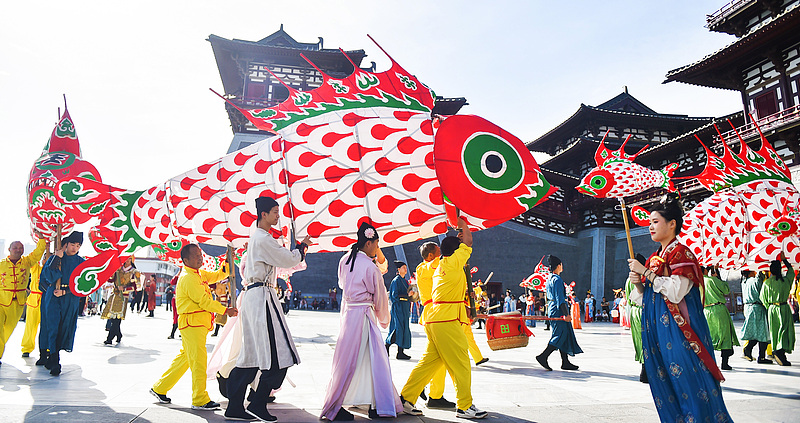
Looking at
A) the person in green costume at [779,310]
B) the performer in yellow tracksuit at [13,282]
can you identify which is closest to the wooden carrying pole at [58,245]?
the performer in yellow tracksuit at [13,282]

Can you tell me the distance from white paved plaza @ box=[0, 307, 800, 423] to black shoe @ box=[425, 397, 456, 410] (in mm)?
112

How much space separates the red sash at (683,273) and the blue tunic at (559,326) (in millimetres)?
3327

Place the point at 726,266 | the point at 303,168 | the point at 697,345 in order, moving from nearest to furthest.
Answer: the point at 697,345 → the point at 303,168 → the point at 726,266

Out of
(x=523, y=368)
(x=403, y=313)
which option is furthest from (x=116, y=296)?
(x=523, y=368)

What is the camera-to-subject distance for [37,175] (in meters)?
4.81

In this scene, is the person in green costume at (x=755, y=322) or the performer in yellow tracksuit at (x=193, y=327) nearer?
the performer in yellow tracksuit at (x=193, y=327)

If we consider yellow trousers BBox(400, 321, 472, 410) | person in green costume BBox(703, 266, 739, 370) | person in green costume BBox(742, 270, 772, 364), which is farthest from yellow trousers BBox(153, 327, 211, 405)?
person in green costume BBox(742, 270, 772, 364)

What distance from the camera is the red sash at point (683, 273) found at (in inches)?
107

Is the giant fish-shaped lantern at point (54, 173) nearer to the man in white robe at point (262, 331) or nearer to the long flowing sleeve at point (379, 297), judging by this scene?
the man in white robe at point (262, 331)

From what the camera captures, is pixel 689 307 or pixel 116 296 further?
pixel 116 296

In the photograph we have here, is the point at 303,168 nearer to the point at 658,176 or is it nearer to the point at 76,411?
the point at 76,411

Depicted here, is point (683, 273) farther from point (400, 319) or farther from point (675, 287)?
point (400, 319)

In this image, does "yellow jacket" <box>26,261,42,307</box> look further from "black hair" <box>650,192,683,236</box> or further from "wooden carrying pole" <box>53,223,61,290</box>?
"black hair" <box>650,192,683,236</box>

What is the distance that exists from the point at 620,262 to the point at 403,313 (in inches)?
835
